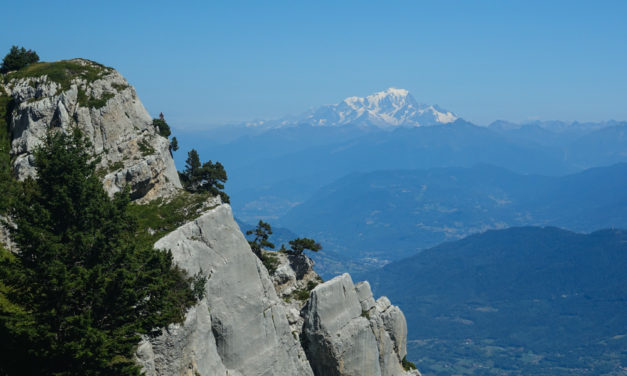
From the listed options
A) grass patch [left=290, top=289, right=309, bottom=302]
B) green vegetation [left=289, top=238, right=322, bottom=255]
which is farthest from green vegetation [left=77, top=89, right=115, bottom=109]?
grass patch [left=290, top=289, right=309, bottom=302]

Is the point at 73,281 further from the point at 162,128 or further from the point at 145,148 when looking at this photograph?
the point at 162,128

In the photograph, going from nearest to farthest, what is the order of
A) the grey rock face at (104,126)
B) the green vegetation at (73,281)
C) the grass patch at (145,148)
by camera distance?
the green vegetation at (73,281), the grey rock face at (104,126), the grass patch at (145,148)

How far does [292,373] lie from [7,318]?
896 inches

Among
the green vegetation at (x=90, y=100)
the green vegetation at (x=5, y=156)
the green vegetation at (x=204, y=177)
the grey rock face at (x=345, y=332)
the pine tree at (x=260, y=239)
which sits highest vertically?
the green vegetation at (x=90, y=100)

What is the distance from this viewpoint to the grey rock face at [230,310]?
1398 inches

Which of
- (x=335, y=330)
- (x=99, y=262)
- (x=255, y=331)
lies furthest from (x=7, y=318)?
(x=335, y=330)

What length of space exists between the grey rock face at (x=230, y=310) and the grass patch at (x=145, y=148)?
1258 centimetres

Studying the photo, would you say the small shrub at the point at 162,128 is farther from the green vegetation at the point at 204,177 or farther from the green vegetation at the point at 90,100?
the green vegetation at the point at 90,100

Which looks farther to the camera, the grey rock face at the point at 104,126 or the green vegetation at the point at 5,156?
the grey rock face at the point at 104,126

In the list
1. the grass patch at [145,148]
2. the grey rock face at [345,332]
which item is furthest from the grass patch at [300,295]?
the grass patch at [145,148]

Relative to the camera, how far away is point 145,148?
49.8 metres

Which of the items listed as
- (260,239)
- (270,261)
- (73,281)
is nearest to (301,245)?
(270,261)

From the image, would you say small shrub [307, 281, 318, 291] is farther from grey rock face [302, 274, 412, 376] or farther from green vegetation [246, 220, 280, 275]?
grey rock face [302, 274, 412, 376]

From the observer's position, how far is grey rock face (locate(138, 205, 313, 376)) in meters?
35.5
